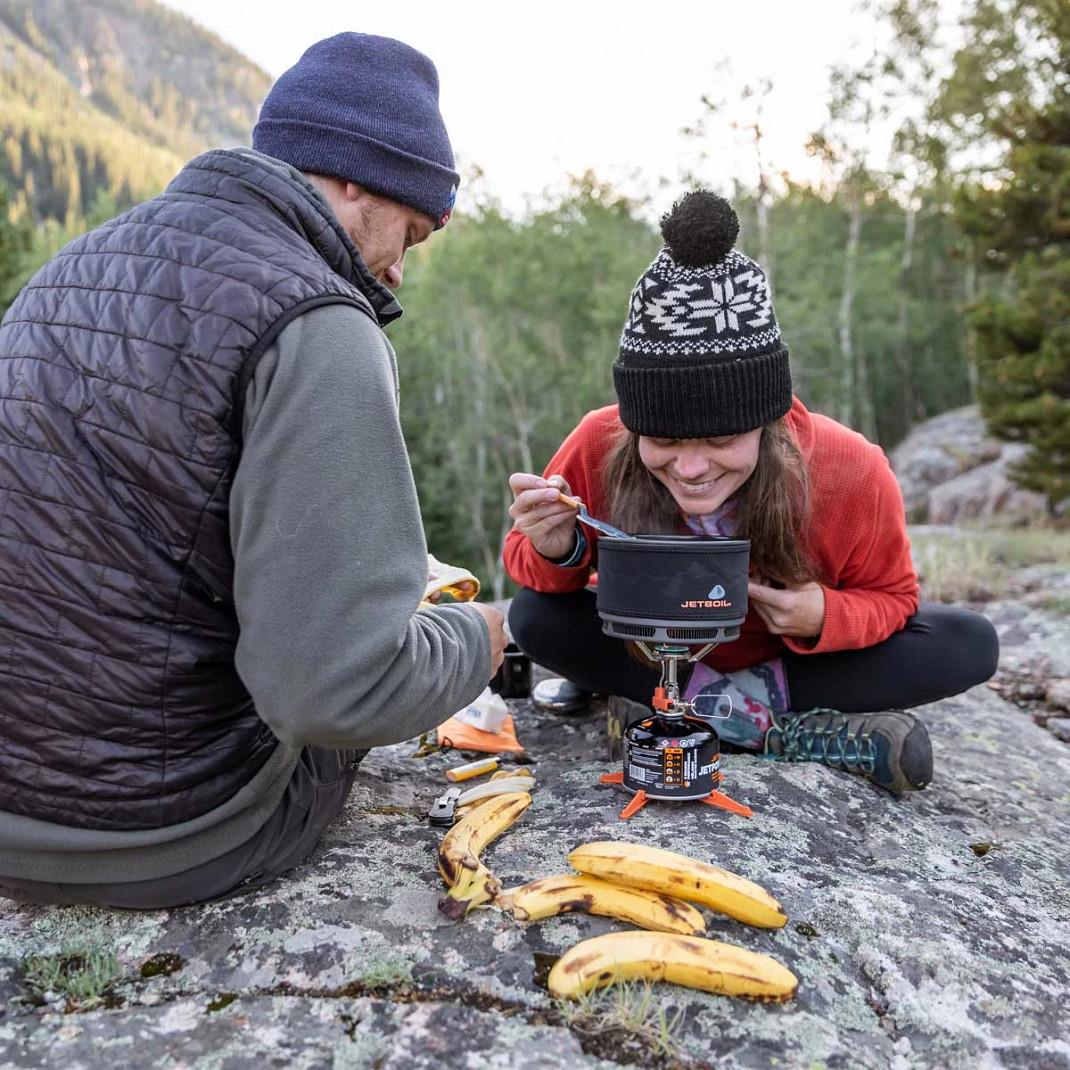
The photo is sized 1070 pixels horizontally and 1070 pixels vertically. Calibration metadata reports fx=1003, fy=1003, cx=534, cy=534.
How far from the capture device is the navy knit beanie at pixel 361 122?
2227 mm

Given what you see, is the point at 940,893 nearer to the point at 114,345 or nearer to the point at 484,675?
the point at 484,675

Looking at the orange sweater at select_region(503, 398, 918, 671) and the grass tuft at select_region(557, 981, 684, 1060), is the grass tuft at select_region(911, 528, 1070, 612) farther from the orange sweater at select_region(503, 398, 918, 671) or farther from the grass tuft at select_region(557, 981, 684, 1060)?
the grass tuft at select_region(557, 981, 684, 1060)

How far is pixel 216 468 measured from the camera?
1708mm

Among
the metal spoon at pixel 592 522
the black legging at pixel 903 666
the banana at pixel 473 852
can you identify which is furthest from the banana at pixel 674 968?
the black legging at pixel 903 666

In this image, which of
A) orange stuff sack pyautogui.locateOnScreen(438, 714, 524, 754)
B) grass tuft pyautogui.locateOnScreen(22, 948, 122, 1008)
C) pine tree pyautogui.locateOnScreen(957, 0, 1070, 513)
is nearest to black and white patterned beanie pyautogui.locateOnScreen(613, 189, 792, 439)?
orange stuff sack pyautogui.locateOnScreen(438, 714, 524, 754)

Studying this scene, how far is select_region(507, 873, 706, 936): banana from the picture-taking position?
6.47 feet

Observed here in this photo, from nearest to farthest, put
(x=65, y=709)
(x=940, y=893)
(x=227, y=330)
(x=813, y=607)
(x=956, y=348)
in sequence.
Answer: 1. (x=227, y=330)
2. (x=65, y=709)
3. (x=940, y=893)
4. (x=813, y=607)
5. (x=956, y=348)

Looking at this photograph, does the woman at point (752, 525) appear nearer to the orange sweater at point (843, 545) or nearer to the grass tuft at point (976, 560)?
the orange sweater at point (843, 545)

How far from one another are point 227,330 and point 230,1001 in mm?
1170

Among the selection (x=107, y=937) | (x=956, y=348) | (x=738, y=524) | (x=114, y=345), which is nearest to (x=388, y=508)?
(x=114, y=345)

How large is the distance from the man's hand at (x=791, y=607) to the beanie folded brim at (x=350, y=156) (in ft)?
4.86

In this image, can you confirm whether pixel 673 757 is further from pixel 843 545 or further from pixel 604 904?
pixel 843 545

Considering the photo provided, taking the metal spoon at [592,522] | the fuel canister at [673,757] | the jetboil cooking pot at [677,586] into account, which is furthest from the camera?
the metal spoon at [592,522]

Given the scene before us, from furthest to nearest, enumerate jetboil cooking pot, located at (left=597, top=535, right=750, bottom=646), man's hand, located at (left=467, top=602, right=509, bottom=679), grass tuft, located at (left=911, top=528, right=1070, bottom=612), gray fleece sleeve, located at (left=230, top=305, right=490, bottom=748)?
grass tuft, located at (left=911, top=528, right=1070, bottom=612)
jetboil cooking pot, located at (left=597, top=535, right=750, bottom=646)
man's hand, located at (left=467, top=602, right=509, bottom=679)
gray fleece sleeve, located at (left=230, top=305, right=490, bottom=748)
